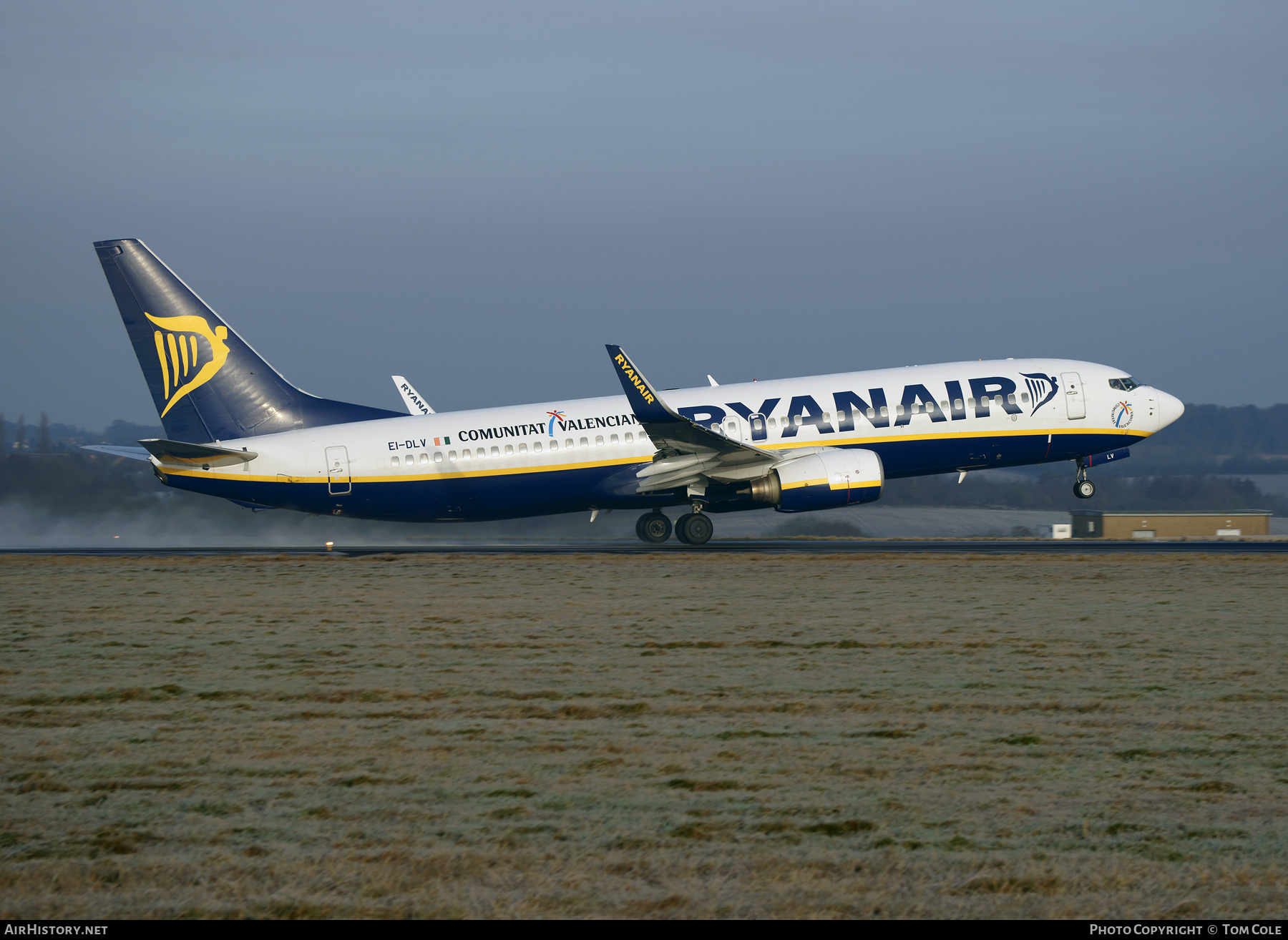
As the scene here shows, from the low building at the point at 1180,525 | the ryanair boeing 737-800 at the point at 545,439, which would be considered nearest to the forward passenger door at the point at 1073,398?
the ryanair boeing 737-800 at the point at 545,439

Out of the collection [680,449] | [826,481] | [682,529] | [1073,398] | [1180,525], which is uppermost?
[1073,398]

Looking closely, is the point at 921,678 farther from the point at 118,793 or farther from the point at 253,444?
the point at 253,444

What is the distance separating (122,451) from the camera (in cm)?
3766

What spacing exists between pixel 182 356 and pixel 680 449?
1507 centimetres

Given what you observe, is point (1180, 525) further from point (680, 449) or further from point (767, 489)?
point (680, 449)

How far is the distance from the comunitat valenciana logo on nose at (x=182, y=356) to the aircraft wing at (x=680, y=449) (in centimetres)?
1230

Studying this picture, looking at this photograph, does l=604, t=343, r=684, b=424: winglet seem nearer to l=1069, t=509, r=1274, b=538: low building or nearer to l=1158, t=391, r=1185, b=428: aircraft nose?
l=1158, t=391, r=1185, b=428: aircraft nose

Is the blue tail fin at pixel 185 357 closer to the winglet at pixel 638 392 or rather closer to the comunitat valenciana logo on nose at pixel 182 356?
the comunitat valenciana logo on nose at pixel 182 356

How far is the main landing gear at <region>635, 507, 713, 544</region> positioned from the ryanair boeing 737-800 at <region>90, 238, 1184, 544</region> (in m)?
0.07

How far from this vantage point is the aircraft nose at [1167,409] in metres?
38.3

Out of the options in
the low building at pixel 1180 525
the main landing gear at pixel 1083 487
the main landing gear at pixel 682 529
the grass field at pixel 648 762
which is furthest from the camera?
the low building at pixel 1180 525

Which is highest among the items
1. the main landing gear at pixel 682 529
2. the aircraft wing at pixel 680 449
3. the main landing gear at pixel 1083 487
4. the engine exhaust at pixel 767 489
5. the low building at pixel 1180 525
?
the aircraft wing at pixel 680 449

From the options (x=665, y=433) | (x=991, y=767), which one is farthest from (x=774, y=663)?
(x=665, y=433)

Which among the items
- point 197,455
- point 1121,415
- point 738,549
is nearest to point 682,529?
point 738,549
